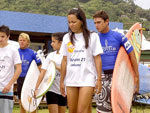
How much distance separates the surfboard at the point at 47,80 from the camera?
687 centimetres

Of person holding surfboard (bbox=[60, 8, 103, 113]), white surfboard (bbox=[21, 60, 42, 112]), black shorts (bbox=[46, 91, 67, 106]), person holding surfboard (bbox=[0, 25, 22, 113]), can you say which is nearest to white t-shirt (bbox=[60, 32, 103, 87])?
person holding surfboard (bbox=[60, 8, 103, 113])

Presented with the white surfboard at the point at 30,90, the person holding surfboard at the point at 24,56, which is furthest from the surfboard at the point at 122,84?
the person holding surfboard at the point at 24,56

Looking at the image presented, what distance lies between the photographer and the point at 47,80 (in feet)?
23.4

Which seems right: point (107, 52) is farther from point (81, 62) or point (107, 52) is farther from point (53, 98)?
point (53, 98)

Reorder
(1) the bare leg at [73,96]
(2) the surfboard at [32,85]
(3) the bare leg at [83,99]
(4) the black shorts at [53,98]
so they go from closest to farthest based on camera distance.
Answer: (3) the bare leg at [83,99]
(1) the bare leg at [73,96]
(2) the surfboard at [32,85]
(4) the black shorts at [53,98]

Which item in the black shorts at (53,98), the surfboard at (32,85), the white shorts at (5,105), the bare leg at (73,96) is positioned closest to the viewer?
the bare leg at (73,96)

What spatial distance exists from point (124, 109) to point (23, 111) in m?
2.46

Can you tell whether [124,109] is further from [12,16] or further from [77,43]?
[12,16]

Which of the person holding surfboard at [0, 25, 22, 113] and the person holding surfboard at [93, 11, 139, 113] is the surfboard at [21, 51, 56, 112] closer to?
the person holding surfboard at [0, 25, 22, 113]

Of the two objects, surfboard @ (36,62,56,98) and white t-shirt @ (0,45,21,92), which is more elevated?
white t-shirt @ (0,45,21,92)

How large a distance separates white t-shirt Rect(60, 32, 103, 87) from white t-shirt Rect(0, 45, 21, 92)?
1.02 meters

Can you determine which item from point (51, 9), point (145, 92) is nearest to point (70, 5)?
point (51, 9)

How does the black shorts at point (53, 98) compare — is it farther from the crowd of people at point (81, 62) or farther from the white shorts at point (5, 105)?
the white shorts at point (5, 105)

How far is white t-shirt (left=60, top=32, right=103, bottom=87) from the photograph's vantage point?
16.3 ft
